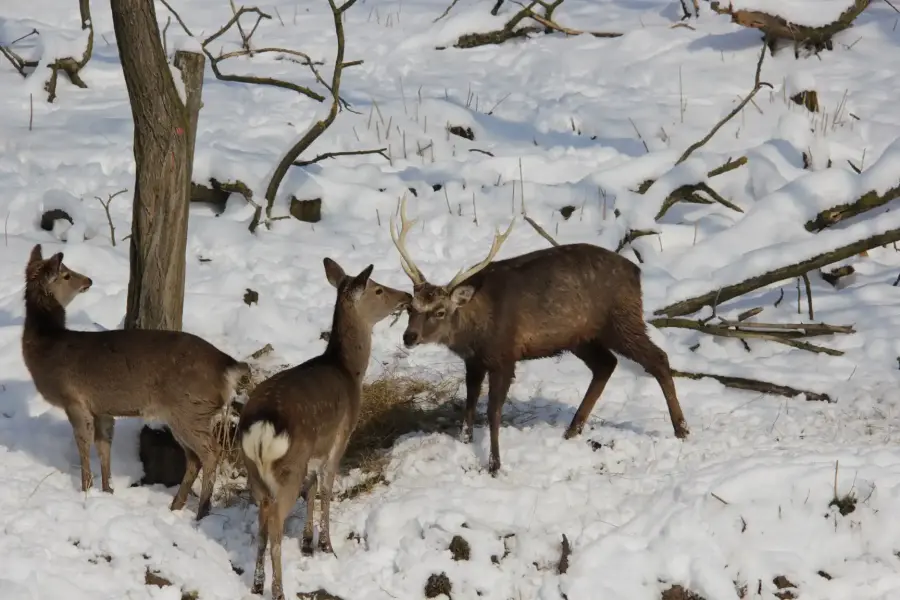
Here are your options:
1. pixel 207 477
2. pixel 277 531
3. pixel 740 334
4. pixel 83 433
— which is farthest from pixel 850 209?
pixel 83 433

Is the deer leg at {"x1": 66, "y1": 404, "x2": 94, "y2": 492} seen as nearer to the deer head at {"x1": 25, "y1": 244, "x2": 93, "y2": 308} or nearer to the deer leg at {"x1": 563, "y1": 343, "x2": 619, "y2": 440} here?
the deer head at {"x1": 25, "y1": 244, "x2": 93, "y2": 308}

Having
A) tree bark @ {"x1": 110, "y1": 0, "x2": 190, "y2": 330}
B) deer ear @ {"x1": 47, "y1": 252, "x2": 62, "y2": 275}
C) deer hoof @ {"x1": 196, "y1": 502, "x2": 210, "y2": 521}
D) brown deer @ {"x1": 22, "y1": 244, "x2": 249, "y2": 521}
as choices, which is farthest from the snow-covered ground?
deer ear @ {"x1": 47, "y1": 252, "x2": 62, "y2": 275}

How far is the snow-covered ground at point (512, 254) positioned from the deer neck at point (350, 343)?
0.79 meters

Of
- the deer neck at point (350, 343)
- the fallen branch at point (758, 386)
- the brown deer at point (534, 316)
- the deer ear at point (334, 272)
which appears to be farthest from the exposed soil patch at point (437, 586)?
the fallen branch at point (758, 386)

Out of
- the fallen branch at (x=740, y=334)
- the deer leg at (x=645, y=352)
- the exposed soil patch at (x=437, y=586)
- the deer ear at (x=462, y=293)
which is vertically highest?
the deer ear at (x=462, y=293)

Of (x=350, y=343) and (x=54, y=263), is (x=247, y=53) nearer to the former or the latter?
(x=54, y=263)

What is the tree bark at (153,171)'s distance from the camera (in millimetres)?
6949

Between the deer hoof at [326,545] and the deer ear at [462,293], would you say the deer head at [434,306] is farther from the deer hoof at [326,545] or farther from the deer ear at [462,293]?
the deer hoof at [326,545]

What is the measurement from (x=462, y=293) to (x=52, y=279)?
2.62 metres

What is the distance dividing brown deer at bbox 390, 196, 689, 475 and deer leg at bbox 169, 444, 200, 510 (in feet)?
5.44

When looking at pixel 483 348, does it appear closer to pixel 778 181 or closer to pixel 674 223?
pixel 674 223

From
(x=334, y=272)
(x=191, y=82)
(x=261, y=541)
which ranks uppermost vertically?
(x=191, y=82)

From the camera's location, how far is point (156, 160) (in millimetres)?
7098

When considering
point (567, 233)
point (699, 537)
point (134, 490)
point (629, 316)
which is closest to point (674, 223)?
point (567, 233)
